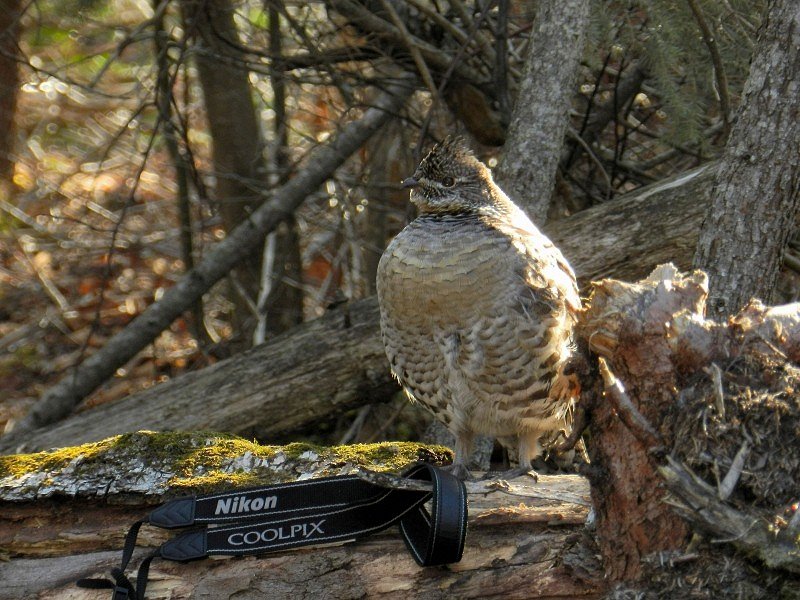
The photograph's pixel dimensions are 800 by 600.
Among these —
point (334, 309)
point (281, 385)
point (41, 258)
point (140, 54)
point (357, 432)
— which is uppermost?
point (140, 54)

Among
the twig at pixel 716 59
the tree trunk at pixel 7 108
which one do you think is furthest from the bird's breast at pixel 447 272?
the tree trunk at pixel 7 108

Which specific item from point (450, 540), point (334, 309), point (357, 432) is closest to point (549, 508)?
point (450, 540)

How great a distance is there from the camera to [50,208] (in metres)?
7.93

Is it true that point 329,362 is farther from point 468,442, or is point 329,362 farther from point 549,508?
point 549,508

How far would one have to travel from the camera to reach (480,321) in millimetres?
3217

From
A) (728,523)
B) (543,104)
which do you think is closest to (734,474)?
(728,523)

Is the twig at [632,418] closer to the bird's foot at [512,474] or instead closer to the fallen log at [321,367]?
the bird's foot at [512,474]

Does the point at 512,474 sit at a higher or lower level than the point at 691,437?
lower

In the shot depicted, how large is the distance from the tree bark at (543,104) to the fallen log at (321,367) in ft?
1.30

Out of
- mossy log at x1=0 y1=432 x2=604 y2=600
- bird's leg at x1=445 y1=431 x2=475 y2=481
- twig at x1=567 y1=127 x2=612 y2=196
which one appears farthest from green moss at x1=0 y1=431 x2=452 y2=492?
twig at x1=567 y1=127 x2=612 y2=196

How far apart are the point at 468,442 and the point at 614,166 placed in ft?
8.08

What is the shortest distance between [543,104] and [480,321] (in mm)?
1389

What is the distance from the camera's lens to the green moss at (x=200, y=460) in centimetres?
275

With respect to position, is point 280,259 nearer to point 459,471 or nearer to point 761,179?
point 459,471
